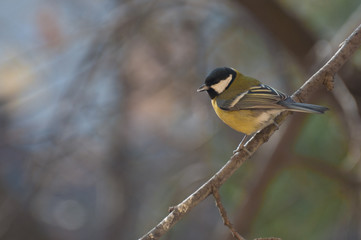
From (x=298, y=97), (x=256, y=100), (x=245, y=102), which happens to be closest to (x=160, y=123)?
(x=245, y=102)

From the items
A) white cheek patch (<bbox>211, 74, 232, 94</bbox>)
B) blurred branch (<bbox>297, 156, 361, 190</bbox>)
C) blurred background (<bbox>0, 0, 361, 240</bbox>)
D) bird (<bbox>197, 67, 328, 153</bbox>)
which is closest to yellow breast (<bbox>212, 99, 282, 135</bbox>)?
bird (<bbox>197, 67, 328, 153</bbox>)

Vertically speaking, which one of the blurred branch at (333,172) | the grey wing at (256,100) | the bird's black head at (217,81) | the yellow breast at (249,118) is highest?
the bird's black head at (217,81)

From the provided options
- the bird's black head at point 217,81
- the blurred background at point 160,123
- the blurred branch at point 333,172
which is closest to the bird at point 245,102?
the bird's black head at point 217,81

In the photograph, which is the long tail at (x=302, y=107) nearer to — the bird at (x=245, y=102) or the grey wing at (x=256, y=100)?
the bird at (x=245, y=102)

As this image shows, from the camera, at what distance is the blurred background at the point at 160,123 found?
355cm

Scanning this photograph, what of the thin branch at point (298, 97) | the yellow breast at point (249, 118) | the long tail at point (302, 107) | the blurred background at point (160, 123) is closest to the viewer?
the thin branch at point (298, 97)

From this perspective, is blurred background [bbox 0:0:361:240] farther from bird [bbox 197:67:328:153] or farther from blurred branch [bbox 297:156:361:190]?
bird [bbox 197:67:328:153]

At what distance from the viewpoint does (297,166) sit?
A: 3545 mm

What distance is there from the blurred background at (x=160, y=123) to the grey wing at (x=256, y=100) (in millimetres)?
656

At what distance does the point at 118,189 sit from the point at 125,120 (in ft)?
2.15

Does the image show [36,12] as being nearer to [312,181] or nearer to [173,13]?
[173,13]

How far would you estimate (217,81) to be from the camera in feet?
9.53

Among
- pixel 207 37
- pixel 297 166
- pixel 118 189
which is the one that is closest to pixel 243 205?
pixel 297 166

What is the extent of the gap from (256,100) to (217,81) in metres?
0.39
